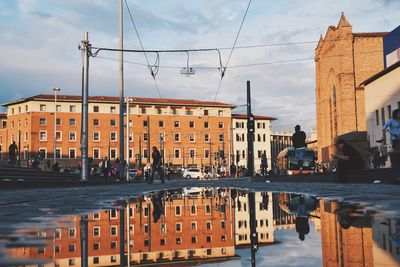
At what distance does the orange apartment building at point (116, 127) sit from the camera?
7869 cm

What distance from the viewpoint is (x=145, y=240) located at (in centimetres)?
324

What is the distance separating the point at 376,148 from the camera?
3788cm

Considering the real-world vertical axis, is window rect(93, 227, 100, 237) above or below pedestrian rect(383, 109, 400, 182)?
below

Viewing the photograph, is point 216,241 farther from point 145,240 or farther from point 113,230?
point 113,230

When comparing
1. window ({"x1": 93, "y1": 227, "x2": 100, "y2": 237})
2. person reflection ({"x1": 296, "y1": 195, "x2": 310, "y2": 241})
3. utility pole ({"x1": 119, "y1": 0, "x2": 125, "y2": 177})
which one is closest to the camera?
person reflection ({"x1": 296, "y1": 195, "x2": 310, "y2": 241})

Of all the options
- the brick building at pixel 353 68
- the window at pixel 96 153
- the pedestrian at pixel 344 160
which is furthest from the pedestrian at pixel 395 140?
the window at pixel 96 153

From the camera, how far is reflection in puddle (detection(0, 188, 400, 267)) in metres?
2.35

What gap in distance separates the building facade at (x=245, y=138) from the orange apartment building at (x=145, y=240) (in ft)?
284

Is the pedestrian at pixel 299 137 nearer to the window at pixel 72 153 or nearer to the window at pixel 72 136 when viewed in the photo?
the window at pixel 72 153

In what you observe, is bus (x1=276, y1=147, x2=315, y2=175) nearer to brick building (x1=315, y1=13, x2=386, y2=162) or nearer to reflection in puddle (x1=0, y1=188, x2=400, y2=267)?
brick building (x1=315, y1=13, x2=386, y2=162)

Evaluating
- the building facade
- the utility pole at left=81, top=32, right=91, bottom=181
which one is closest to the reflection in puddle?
the utility pole at left=81, top=32, right=91, bottom=181

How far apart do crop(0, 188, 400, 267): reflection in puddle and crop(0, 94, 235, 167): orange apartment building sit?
73073 millimetres

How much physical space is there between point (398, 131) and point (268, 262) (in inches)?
353

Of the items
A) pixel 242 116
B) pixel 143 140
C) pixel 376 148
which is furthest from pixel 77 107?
pixel 376 148
